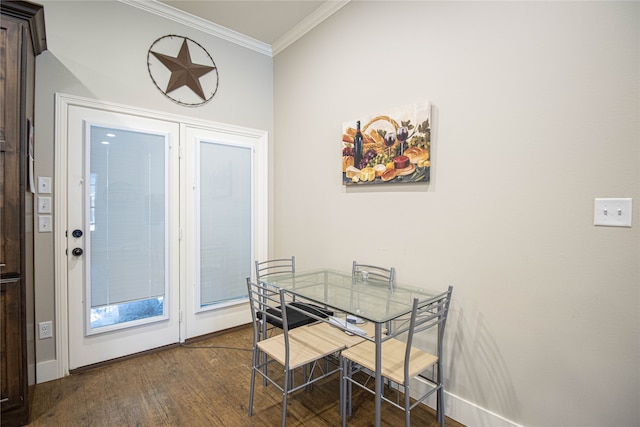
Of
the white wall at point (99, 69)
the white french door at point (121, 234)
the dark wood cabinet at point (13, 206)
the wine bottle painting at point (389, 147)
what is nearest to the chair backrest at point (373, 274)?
the wine bottle painting at point (389, 147)

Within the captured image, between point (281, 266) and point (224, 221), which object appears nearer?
A: point (281, 266)

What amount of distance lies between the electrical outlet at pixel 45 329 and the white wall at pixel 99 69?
0.12 ft

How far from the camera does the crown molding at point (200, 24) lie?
8.86 feet

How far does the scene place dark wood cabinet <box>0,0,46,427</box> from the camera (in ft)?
5.69

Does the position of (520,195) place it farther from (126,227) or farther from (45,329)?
(45,329)

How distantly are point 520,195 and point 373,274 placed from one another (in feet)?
3.78

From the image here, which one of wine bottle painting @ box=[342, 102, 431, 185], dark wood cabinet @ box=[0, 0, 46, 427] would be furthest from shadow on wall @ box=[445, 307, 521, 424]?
dark wood cabinet @ box=[0, 0, 46, 427]

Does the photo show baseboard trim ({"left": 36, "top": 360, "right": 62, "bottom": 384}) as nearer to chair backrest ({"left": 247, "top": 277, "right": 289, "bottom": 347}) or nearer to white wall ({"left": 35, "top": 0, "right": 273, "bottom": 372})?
white wall ({"left": 35, "top": 0, "right": 273, "bottom": 372})

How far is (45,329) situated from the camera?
230cm

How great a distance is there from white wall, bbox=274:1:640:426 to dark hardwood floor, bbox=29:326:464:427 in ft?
2.35

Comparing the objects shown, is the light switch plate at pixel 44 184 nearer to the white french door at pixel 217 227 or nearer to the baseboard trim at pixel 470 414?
the white french door at pixel 217 227

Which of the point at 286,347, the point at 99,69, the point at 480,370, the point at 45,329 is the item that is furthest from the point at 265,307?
the point at 99,69

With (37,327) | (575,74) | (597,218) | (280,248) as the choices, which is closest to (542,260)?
(597,218)

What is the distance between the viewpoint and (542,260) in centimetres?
157
